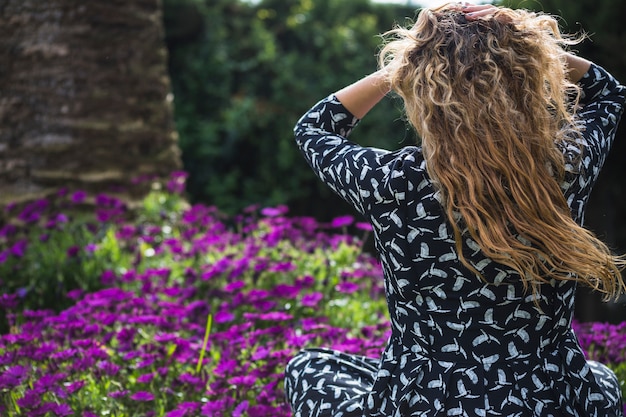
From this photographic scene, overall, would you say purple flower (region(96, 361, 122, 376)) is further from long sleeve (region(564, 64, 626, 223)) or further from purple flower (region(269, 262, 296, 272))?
long sleeve (region(564, 64, 626, 223))

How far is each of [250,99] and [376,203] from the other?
17.4 ft

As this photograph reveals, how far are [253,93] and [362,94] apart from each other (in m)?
5.32

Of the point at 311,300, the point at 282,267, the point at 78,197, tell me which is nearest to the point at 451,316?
the point at 311,300

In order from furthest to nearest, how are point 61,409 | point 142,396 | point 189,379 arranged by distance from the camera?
1. point 189,379
2. point 142,396
3. point 61,409

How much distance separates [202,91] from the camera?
7.13 m

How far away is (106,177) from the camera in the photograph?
452 centimetres

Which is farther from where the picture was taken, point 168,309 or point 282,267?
point 282,267

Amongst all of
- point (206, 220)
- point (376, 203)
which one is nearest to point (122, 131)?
point (206, 220)

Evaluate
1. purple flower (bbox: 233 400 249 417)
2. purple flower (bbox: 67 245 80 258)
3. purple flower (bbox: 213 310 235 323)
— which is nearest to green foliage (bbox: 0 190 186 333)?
purple flower (bbox: 67 245 80 258)

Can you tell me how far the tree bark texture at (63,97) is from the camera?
4.38m

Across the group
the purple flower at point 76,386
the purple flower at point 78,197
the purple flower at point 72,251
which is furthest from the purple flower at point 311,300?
the purple flower at point 78,197

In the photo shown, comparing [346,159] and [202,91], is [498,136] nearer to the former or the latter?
[346,159]

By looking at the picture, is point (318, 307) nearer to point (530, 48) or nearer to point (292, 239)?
point (292, 239)

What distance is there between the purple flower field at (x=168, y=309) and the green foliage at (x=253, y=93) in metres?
2.13
